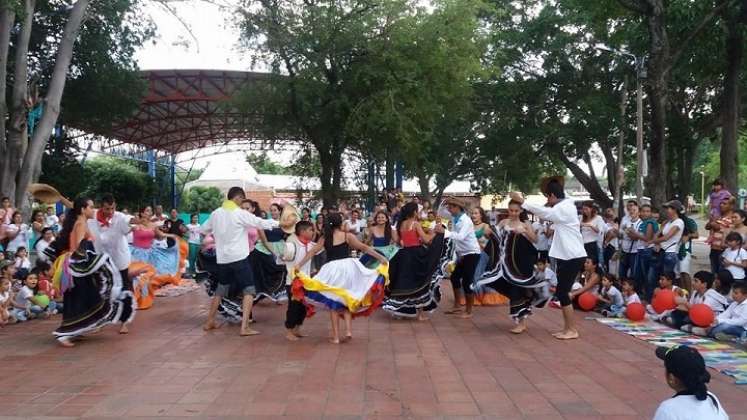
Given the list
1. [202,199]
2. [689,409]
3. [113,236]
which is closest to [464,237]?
[113,236]

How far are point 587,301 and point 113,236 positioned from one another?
21.8 feet

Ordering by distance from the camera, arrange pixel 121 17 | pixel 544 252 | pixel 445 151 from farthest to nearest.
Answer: pixel 445 151, pixel 121 17, pixel 544 252

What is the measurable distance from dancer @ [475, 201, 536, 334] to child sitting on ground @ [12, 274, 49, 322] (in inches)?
241

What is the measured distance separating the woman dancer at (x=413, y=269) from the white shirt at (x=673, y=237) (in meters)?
3.63

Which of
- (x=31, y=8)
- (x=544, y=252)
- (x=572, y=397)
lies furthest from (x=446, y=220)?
(x=31, y=8)

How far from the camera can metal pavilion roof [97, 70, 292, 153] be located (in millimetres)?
28016

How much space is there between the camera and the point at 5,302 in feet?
29.5

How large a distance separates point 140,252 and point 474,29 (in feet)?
44.2

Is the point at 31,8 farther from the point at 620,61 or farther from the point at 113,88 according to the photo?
the point at 620,61

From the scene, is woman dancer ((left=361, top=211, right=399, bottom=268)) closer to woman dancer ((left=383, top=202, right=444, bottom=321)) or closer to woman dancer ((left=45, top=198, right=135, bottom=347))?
woman dancer ((left=383, top=202, right=444, bottom=321))

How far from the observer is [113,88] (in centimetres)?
2211

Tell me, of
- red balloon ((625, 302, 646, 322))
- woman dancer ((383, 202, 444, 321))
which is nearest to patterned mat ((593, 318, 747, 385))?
red balloon ((625, 302, 646, 322))

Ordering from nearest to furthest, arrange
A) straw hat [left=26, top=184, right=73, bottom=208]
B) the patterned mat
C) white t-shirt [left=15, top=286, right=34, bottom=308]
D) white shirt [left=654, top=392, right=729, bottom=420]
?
white shirt [left=654, top=392, right=729, bottom=420]
the patterned mat
straw hat [left=26, top=184, right=73, bottom=208]
white t-shirt [left=15, top=286, right=34, bottom=308]

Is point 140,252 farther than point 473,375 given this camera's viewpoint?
Yes
